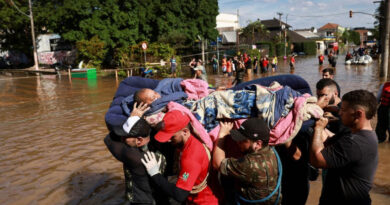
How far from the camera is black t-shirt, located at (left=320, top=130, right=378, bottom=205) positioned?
2.16m

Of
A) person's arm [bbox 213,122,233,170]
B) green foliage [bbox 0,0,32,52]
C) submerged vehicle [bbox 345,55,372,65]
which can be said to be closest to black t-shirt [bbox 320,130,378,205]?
person's arm [bbox 213,122,233,170]

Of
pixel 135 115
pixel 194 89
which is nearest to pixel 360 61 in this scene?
pixel 194 89

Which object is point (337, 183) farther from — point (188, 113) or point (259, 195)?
point (188, 113)

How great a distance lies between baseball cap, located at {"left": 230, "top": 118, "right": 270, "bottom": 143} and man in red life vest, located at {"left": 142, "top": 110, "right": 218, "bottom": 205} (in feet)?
1.26

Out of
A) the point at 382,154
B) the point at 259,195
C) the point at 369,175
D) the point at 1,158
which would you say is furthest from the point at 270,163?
the point at 1,158

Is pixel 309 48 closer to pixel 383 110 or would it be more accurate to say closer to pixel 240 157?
pixel 383 110

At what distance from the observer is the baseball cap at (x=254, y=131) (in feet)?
7.22

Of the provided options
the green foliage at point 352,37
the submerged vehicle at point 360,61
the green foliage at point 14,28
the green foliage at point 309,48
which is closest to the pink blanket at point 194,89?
the submerged vehicle at point 360,61

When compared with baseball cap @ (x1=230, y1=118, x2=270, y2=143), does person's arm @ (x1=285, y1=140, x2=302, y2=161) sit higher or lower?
lower

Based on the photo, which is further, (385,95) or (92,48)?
(92,48)

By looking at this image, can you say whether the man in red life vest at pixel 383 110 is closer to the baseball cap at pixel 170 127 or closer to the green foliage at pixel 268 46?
the baseball cap at pixel 170 127

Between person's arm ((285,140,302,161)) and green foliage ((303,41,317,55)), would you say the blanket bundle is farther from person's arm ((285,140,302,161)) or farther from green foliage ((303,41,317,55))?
green foliage ((303,41,317,55))

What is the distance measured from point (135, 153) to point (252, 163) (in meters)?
1.02

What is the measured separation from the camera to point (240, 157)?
2463 mm
